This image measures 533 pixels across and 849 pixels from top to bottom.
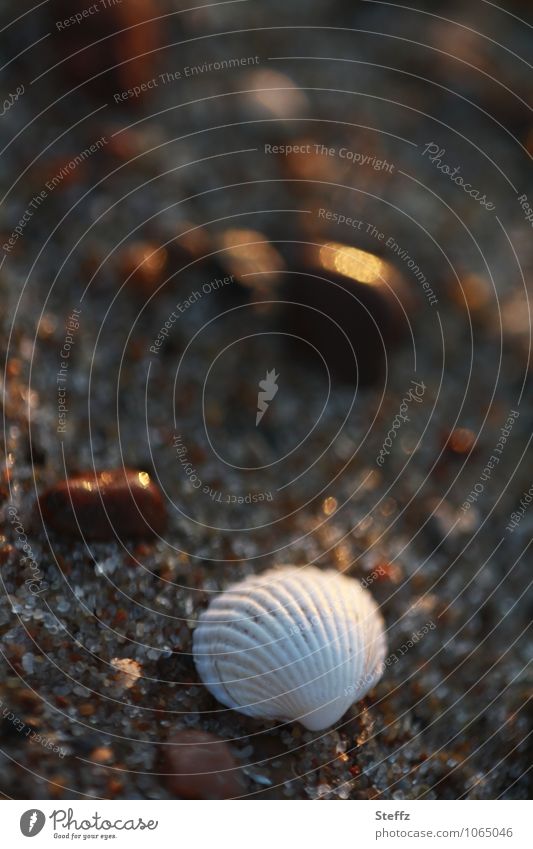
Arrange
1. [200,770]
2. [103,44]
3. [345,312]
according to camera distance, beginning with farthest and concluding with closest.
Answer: [103,44] → [345,312] → [200,770]

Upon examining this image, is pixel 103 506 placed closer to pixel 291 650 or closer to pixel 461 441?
pixel 291 650

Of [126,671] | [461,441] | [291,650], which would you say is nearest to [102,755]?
[126,671]

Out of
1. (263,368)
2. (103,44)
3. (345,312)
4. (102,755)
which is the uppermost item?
(103,44)

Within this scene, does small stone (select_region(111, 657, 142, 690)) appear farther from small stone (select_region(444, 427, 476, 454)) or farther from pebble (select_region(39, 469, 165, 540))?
small stone (select_region(444, 427, 476, 454))

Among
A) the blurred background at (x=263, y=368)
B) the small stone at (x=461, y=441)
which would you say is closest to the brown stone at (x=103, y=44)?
the blurred background at (x=263, y=368)

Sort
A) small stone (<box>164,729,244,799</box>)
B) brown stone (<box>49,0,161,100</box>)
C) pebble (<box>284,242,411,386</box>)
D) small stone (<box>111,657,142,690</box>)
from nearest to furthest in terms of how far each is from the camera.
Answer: small stone (<box>164,729,244,799</box>), small stone (<box>111,657,142,690</box>), pebble (<box>284,242,411,386</box>), brown stone (<box>49,0,161,100</box>)

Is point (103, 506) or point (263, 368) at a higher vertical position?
point (263, 368)

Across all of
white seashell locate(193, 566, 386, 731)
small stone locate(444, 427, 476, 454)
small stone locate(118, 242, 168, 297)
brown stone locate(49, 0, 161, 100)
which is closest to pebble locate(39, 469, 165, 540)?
white seashell locate(193, 566, 386, 731)
